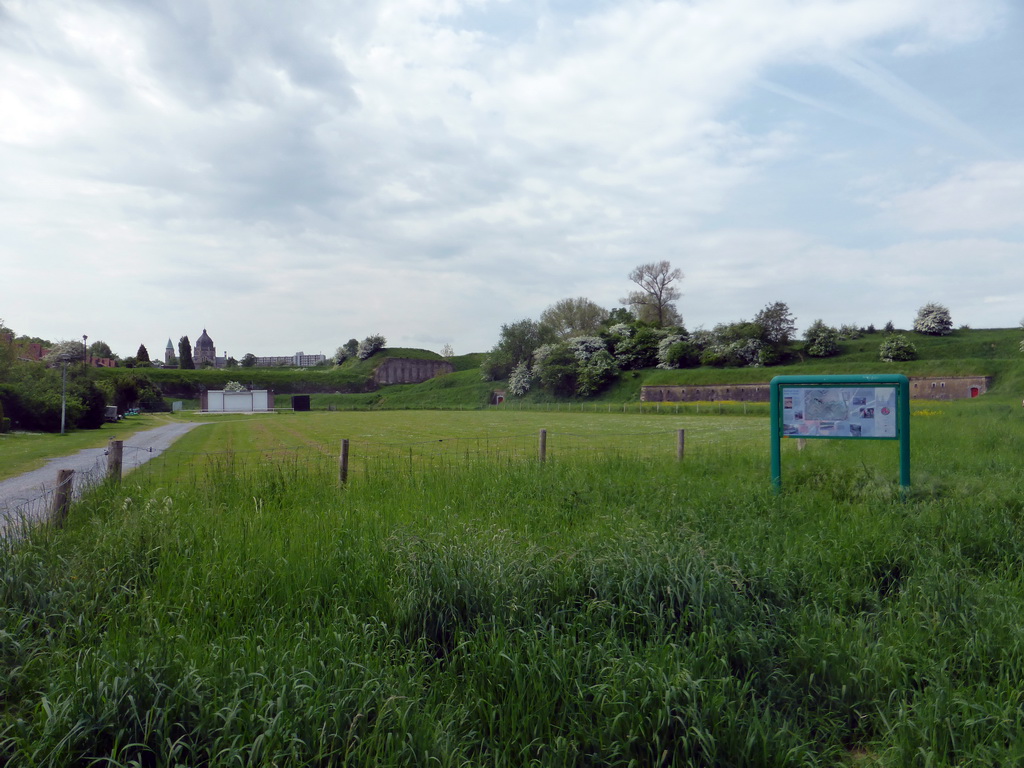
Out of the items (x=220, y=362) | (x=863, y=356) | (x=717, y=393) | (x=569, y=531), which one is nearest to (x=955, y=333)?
(x=863, y=356)

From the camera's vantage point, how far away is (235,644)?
3807mm

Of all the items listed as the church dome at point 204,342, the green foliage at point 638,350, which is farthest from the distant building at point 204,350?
the green foliage at point 638,350

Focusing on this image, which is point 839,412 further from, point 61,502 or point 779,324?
point 779,324

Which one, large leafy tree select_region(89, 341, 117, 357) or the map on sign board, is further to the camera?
large leafy tree select_region(89, 341, 117, 357)

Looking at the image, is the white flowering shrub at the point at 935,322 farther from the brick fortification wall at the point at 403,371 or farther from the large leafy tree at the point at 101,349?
the large leafy tree at the point at 101,349

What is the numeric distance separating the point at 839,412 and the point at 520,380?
65.3 meters

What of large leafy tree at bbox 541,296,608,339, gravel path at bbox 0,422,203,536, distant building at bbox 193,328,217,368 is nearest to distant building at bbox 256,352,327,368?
distant building at bbox 193,328,217,368

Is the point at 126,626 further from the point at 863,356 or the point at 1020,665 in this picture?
the point at 863,356

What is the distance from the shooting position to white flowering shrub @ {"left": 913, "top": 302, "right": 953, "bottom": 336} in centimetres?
6781

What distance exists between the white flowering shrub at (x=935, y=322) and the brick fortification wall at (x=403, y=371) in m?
69.0

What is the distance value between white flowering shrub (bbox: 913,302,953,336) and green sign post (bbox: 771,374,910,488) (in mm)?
70540

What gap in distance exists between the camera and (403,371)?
10881 centimetres

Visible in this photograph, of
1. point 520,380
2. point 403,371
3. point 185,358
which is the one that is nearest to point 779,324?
point 520,380

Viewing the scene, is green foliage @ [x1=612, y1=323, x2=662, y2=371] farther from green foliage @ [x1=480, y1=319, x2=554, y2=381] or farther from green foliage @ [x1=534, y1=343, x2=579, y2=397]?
green foliage @ [x1=480, y1=319, x2=554, y2=381]
